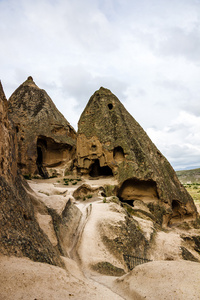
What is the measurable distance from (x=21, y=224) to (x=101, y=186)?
9466 mm

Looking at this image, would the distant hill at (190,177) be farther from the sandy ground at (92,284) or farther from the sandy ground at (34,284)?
the sandy ground at (34,284)

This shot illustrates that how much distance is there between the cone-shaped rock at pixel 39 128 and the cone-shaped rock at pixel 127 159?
5027 mm

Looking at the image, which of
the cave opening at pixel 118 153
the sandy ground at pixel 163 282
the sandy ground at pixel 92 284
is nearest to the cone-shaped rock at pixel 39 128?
the cave opening at pixel 118 153

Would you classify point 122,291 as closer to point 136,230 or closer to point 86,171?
point 136,230

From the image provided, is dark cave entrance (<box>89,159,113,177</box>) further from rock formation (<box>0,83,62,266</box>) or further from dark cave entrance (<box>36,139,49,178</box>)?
rock formation (<box>0,83,62,266</box>)

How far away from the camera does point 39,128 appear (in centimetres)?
2036

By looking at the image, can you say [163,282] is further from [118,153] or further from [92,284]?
[118,153]

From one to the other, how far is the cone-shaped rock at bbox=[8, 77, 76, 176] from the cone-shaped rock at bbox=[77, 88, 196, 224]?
5027mm

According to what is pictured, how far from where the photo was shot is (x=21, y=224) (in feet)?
11.5

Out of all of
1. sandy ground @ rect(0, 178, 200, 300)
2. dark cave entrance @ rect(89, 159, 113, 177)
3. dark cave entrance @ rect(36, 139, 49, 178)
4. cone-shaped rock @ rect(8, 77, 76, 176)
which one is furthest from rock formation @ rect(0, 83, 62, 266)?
dark cave entrance @ rect(36, 139, 49, 178)

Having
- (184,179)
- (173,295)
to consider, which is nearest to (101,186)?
(173,295)

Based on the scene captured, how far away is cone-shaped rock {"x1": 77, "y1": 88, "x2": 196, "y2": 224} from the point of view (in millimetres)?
13461

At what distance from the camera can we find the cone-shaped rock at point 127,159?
13461mm

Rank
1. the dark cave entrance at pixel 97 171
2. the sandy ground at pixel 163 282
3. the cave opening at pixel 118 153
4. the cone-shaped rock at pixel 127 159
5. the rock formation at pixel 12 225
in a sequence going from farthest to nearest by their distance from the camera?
the dark cave entrance at pixel 97 171 → the cave opening at pixel 118 153 → the cone-shaped rock at pixel 127 159 → the rock formation at pixel 12 225 → the sandy ground at pixel 163 282
